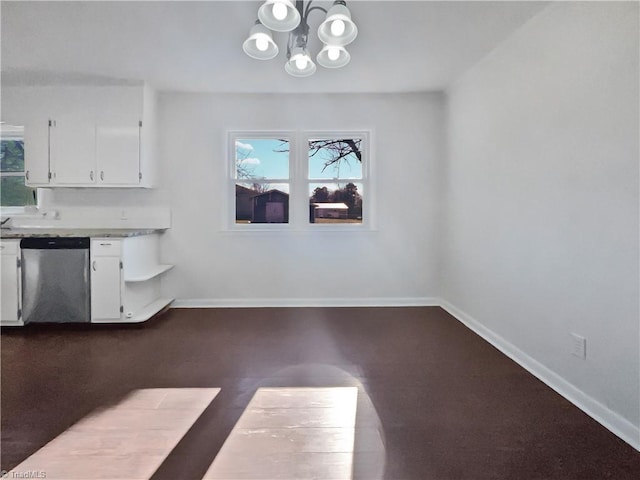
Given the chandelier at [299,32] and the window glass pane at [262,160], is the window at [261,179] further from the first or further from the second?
the chandelier at [299,32]

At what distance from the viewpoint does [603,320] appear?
1.88m

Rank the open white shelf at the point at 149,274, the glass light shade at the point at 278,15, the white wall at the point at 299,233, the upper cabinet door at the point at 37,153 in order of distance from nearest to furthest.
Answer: the glass light shade at the point at 278,15 < the open white shelf at the point at 149,274 < the upper cabinet door at the point at 37,153 < the white wall at the point at 299,233

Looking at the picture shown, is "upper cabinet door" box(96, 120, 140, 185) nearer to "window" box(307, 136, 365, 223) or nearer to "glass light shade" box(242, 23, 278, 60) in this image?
"window" box(307, 136, 365, 223)

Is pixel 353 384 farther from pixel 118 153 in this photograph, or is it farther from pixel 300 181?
pixel 118 153

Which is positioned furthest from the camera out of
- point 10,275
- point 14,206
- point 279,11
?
point 14,206

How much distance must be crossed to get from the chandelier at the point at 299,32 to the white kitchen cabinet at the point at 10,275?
294 centimetres

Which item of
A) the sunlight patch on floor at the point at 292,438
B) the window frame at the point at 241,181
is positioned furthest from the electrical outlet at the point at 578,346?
the window frame at the point at 241,181

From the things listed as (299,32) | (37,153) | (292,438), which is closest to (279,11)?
(299,32)

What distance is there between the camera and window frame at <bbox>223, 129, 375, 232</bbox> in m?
4.18

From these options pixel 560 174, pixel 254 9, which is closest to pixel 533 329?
pixel 560 174

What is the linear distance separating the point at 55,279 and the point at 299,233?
2490mm

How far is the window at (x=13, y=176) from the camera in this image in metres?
3.94

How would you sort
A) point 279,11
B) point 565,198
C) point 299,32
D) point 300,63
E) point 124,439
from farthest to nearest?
point 300,63, point 299,32, point 565,198, point 279,11, point 124,439

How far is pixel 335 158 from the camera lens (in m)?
4.28
